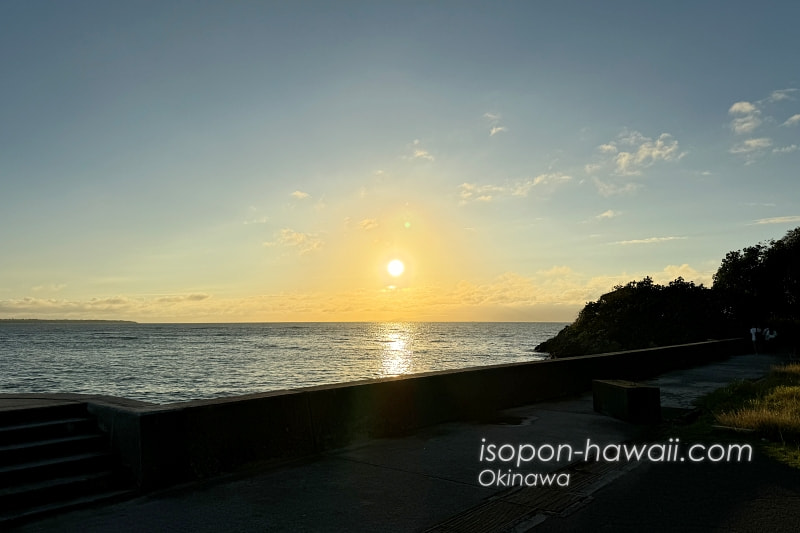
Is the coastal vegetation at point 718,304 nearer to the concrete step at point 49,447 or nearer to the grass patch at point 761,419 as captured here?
the grass patch at point 761,419

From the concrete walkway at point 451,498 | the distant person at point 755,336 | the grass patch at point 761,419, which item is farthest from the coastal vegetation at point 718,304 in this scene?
the concrete walkway at point 451,498

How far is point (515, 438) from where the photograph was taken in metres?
8.55

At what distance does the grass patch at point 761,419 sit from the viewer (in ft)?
26.0

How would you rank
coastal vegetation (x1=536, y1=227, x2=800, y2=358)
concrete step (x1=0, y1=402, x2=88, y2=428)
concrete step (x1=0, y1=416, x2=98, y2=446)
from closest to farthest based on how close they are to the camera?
1. concrete step (x1=0, y1=416, x2=98, y2=446)
2. concrete step (x1=0, y1=402, x2=88, y2=428)
3. coastal vegetation (x1=536, y1=227, x2=800, y2=358)

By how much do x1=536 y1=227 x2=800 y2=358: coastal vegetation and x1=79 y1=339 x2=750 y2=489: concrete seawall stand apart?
4174 cm


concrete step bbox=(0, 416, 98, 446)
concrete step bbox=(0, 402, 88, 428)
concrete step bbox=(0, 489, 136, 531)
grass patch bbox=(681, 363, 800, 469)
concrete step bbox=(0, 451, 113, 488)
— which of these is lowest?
grass patch bbox=(681, 363, 800, 469)

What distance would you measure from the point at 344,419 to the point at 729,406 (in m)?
7.53

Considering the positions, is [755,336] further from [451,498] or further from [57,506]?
[57,506]

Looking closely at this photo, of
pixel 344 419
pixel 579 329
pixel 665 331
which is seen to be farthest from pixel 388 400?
pixel 579 329

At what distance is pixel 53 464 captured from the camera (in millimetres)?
5863

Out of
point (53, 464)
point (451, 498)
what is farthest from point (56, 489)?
point (451, 498)

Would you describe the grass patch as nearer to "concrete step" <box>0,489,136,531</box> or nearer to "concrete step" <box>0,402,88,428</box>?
"concrete step" <box>0,489,136,531</box>

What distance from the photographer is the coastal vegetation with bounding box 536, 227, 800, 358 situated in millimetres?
48500

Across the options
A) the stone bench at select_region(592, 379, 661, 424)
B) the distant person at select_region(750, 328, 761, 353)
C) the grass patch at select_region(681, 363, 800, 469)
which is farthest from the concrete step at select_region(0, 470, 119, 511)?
the distant person at select_region(750, 328, 761, 353)
